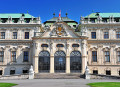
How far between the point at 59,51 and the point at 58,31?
15.1ft

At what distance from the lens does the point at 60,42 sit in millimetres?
39750

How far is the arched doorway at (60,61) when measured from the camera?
1538 inches

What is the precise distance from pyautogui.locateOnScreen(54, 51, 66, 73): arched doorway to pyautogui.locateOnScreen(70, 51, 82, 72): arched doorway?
179 cm

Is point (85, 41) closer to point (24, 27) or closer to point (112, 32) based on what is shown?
point (112, 32)

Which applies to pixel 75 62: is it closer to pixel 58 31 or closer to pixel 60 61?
pixel 60 61

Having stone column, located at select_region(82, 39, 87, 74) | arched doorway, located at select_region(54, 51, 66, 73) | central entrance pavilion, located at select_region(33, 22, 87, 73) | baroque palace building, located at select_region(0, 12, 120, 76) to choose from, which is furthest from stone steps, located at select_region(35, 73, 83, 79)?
baroque palace building, located at select_region(0, 12, 120, 76)

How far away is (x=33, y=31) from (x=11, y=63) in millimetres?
9513

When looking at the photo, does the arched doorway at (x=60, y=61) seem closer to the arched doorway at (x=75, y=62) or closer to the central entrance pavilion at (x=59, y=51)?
the central entrance pavilion at (x=59, y=51)

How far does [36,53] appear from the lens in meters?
39.2

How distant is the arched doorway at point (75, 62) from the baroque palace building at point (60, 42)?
0.74 feet

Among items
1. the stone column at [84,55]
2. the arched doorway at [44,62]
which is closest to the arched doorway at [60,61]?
the arched doorway at [44,62]

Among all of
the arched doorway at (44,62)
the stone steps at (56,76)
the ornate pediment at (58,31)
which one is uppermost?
the ornate pediment at (58,31)

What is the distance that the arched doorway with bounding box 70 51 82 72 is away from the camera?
3900 centimetres

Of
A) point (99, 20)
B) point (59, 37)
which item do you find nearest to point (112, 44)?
point (99, 20)
